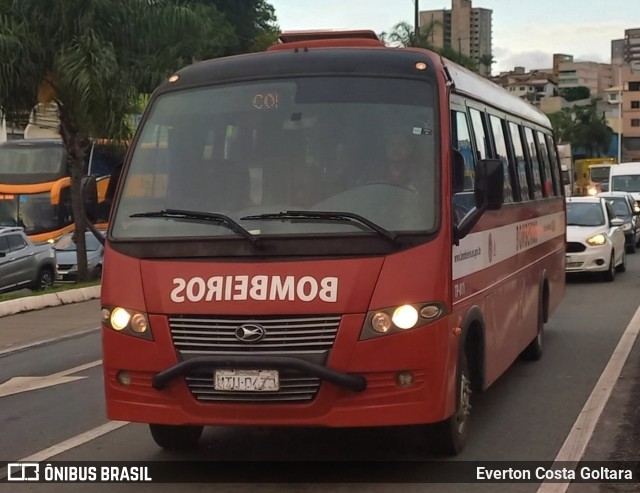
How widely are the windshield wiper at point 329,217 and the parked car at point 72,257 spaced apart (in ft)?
69.9

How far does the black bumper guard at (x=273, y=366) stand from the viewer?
5.90 metres

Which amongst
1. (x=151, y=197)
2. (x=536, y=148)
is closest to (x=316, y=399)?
(x=151, y=197)

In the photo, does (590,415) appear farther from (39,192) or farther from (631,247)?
(39,192)

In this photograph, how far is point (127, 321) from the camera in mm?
6340

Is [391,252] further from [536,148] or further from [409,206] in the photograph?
[536,148]

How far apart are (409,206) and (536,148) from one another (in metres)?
5.44

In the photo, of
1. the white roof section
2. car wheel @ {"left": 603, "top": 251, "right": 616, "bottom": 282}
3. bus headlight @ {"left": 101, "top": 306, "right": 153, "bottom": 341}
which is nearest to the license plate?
bus headlight @ {"left": 101, "top": 306, "right": 153, "bottom": 341}

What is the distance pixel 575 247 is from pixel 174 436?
14621mm

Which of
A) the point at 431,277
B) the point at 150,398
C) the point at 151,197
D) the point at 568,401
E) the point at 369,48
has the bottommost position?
the point at 568,401

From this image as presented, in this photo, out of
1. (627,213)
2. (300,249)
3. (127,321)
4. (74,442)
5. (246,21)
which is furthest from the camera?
(246,21)

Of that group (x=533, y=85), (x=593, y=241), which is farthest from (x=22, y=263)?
(x=533, y=85)

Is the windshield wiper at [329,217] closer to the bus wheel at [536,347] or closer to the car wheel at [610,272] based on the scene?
the bus wheel at [536,347]

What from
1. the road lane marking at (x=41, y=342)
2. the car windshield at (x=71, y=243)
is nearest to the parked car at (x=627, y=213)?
the car windshield at (x=71, y=243)

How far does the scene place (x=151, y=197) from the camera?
668cm
